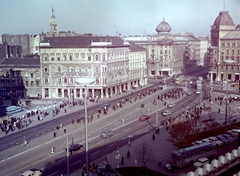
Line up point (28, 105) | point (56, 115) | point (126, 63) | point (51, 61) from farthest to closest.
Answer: point (126, 63), point (51, 61), point (28, 105), point (56, 115)

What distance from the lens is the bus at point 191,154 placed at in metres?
30.5

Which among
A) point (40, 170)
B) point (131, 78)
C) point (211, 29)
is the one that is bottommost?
point (40, 170)

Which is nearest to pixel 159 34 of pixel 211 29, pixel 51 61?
pixel 211 29

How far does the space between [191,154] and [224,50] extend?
233 feet

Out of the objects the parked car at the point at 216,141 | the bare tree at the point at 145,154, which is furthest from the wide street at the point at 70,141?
the parked car at the point at 216,141

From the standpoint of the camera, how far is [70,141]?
1612 inches

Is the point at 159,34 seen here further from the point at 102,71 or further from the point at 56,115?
the point at 56,115

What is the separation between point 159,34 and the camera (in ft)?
397

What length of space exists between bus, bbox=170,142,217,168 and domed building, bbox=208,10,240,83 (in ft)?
209

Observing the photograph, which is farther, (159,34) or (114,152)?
(159,34)

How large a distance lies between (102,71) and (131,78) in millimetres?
17379

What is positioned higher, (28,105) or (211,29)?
(211,29)

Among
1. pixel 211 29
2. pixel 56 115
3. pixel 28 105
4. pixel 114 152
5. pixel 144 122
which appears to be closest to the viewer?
pixel 114 152

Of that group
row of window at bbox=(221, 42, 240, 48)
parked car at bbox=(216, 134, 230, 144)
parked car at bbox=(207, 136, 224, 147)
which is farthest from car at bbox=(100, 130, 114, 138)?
row of window at bbox=(221, 42, 240, 48)
